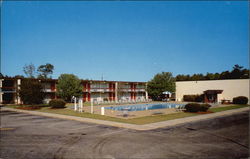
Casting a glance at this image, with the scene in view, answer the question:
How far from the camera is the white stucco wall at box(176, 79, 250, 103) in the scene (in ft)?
136

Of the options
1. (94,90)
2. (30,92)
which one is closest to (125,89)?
(94,90)

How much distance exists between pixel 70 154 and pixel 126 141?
3.63m

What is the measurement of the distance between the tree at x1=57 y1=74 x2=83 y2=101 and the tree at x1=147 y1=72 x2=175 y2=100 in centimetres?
1930

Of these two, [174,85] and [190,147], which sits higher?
[174,85]

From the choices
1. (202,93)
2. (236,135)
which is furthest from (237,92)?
(236,135)

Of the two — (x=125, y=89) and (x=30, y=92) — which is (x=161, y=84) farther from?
(x=30, y=92)

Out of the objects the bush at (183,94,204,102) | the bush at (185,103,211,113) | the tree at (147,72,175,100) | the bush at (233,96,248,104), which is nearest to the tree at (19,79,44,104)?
the bush at (185,103,211,113)

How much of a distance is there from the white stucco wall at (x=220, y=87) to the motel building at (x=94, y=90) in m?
10.6

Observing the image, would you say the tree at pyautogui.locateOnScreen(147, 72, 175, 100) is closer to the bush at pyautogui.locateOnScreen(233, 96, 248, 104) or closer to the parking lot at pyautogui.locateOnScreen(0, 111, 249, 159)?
the bush at pyautogui.locateOnScreen(233, 96, 248, 104)

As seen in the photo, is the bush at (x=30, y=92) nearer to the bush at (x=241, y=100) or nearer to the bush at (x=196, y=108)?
the bush at (x=196, y=108)

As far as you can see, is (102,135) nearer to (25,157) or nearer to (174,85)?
(25,157)

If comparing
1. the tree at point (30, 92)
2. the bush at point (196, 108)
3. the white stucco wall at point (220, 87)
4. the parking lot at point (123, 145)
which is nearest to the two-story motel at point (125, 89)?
the white stucco wall at point (220, 87)

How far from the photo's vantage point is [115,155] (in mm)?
9227

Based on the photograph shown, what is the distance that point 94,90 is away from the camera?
5228cm
